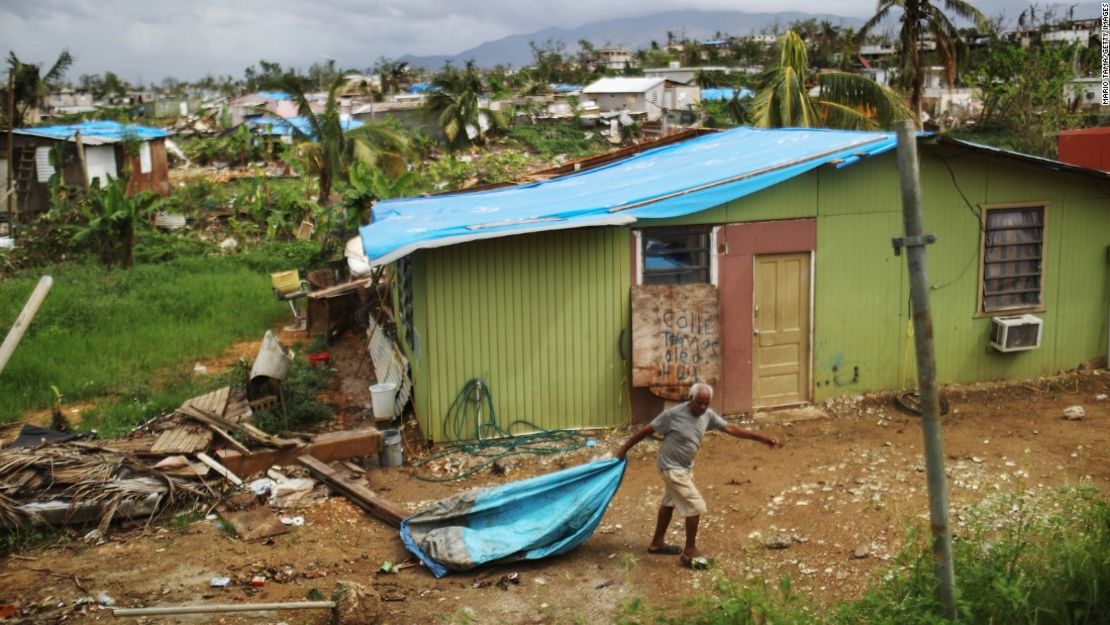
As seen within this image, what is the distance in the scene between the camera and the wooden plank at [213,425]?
9078mm

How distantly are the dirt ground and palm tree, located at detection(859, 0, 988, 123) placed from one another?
15364 millimetres

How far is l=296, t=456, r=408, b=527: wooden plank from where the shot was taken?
26.2 ft

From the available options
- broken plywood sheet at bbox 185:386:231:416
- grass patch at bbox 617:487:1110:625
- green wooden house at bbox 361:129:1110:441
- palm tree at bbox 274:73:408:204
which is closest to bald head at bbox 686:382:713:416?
grass patch at bbox 617:487:1110:625

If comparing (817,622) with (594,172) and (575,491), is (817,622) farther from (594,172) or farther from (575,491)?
(594,172)

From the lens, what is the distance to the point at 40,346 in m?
14.1

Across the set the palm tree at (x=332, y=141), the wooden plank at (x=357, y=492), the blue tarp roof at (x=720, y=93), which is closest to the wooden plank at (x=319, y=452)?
the wooden plank at (x=357, y=492)

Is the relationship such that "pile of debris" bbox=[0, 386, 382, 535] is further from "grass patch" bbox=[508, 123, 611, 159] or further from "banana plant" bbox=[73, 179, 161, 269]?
"grass patch" bbox=[508, 123, 611, 159]

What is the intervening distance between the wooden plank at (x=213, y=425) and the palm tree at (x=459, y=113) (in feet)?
98.2

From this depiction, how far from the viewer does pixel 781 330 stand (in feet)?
34.6

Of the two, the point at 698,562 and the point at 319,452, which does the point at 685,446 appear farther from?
the point at 319,452

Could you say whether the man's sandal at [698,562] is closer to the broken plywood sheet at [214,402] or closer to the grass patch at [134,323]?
the broken plywood sheet at [214,402]

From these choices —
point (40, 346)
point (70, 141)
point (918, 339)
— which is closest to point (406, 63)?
point (70, 141)

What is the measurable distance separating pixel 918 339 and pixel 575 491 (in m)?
3.24

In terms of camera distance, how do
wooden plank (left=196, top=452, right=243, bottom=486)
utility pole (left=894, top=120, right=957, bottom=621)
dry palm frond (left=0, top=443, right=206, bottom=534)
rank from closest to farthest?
utility pole (left=894, top=120, right=957, bottom=621), dry palm frond (left=0, top=443, right=206, bottom=534), wooden plank (left=196, top=452, right=243, bottom=486)
